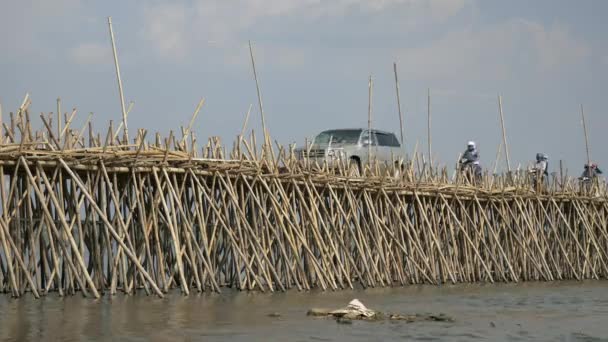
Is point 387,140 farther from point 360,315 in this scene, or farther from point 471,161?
point 360,315

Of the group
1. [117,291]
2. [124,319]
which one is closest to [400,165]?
[117,291]

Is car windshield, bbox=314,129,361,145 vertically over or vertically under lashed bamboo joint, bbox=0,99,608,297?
over

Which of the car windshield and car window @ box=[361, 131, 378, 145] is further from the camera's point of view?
car window @ box=[361, 131, 378, 145]

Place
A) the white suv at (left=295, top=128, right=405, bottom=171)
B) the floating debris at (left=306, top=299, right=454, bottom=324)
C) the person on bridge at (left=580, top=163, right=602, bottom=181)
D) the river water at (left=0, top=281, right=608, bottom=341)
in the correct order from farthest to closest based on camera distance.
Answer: the person on bridge at (left=580, top=163, right=602, bottom=181) < the white suv at (left=295, top=128, right=405, bottom=171) < the floating debris at (left=306, top=299, right=454, bottom=324) < the river water at (left=0, top=281, right=608, bottom=341)

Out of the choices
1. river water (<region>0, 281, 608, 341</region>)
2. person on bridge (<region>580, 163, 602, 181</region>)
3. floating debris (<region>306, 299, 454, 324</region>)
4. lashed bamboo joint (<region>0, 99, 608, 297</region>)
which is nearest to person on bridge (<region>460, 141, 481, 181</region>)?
lashed bamboo joint (<region>0, 99, 608, 297</region>)

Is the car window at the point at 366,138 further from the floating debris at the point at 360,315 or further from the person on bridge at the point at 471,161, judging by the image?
the floating debris at the point at 360,315

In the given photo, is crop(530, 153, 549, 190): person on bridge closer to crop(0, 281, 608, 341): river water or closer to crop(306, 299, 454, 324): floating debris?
crop(0, 281, 608, 341): river water

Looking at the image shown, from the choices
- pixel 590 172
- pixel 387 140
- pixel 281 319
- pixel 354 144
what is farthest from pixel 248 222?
pixel 590 172

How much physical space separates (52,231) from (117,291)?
1.67 metres

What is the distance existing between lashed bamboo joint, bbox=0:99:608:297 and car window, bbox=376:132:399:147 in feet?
8.55

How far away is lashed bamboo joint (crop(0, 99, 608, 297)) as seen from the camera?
1475 cm

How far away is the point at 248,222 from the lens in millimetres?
17719

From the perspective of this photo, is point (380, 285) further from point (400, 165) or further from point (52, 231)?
point (52, 231)

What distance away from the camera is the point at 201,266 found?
1647 cm
